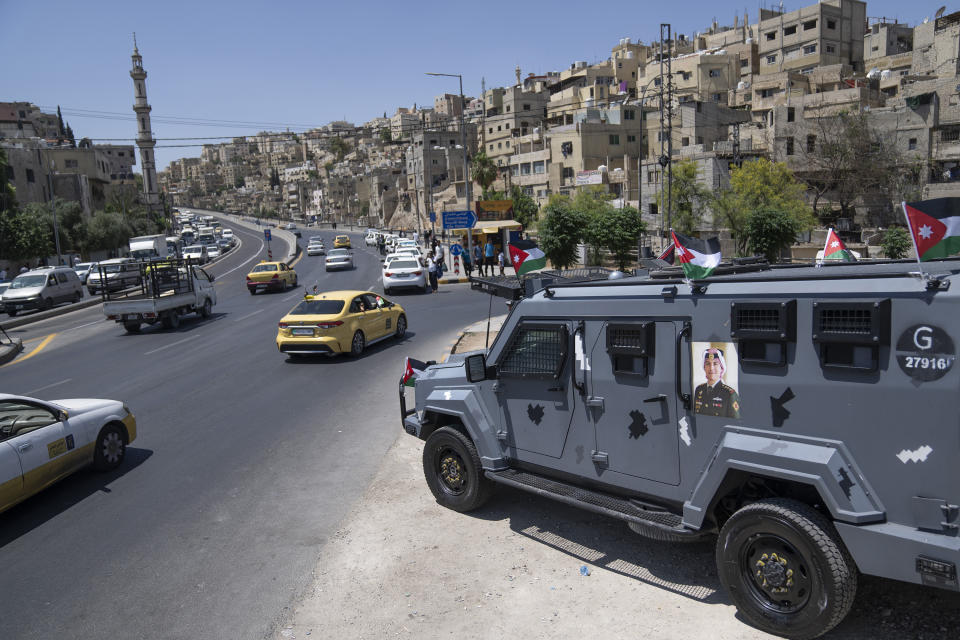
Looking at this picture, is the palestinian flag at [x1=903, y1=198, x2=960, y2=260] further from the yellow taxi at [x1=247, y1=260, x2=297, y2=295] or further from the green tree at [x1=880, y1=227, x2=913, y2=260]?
the green tree at [x1=880, y1=227, x2=913, y2=260]

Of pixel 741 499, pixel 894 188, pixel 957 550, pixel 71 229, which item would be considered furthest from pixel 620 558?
pixel 71 229

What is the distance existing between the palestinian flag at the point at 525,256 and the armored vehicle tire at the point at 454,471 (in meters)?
2.64

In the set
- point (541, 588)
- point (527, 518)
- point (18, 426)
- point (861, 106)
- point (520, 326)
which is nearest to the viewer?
point (541, 588)

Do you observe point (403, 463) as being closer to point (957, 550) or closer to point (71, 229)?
point (957, 550)

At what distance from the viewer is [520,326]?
5.93m

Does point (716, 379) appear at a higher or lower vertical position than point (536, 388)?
higher

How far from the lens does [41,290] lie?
1145 inches

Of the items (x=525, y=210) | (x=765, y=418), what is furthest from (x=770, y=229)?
(x=525, y=210)

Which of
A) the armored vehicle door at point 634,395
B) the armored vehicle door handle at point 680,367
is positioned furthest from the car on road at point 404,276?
the armored vehicle door handle at point 680,367

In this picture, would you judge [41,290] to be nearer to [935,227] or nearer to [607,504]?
[607,504]

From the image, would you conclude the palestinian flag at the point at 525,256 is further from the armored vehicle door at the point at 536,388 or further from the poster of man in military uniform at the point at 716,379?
the poster of man in military uniform at the point at 716,379

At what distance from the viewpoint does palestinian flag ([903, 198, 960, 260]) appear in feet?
13.1

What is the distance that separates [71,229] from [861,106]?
7047 cm

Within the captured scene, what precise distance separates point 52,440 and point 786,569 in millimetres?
7437
